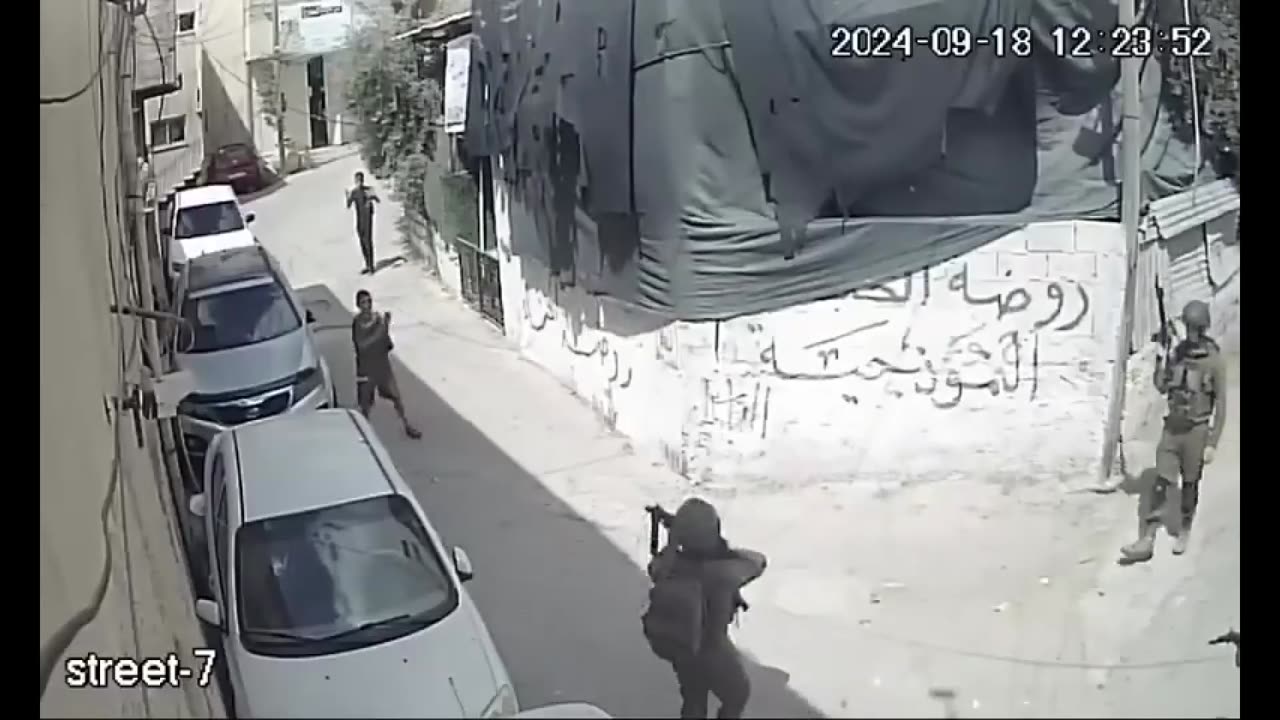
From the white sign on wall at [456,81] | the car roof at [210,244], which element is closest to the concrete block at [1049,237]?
the white sign on wall at [456,81]

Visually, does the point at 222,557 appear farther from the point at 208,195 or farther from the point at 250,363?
the point at 208,195

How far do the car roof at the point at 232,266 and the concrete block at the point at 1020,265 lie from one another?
1.28m

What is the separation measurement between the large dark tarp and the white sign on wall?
0.02 meters

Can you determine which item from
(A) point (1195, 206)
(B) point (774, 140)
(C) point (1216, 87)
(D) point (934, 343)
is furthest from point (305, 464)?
(C) point (1216, 87)

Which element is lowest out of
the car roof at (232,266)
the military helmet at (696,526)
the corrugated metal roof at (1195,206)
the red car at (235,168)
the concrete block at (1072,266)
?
the military helmet at (696,526)

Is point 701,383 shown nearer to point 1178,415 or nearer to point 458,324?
point 458,324

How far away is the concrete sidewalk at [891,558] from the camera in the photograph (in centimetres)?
211

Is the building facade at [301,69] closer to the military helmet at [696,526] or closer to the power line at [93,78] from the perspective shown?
the power line at [93,78]

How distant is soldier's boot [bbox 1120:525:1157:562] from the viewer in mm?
2252

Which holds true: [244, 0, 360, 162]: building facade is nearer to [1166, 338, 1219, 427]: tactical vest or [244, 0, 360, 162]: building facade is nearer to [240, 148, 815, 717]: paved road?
[240, 148, 815, 717]: paved road

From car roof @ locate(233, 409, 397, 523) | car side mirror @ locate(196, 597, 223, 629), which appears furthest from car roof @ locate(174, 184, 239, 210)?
car side mirror @ locate(196, 597, 223, 629)

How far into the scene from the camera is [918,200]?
2.35m

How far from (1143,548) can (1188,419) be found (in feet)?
0.80
